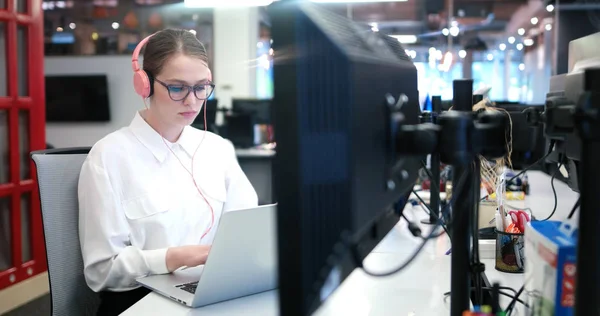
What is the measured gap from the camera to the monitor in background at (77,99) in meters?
5.48

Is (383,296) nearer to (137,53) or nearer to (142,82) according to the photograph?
(142,82)

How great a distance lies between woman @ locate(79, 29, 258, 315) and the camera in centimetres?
127

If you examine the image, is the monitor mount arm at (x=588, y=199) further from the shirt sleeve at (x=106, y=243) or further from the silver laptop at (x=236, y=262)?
the shirt sleeve at (x=106, y=243)

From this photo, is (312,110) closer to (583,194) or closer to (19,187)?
(583,194)

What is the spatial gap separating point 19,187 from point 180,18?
425 cm

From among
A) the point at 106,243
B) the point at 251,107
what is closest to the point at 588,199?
the point at 106,243

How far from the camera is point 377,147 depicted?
23.4 inches

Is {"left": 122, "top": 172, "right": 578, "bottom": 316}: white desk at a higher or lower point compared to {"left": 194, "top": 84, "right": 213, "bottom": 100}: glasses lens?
lower

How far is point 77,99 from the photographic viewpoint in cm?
550

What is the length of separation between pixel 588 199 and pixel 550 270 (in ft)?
0.40

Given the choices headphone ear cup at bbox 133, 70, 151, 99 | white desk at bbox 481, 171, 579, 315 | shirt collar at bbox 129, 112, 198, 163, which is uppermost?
headphone ear cup at bbox 133, 70, 151, 99

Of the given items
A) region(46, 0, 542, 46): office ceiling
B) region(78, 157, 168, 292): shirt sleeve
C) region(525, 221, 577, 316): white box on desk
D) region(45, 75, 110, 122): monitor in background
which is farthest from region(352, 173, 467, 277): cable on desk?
region(46, 0, 542, 46): office ceiling

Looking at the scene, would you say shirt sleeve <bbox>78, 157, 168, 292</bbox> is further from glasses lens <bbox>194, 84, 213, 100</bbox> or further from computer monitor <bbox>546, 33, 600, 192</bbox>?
computer monitor <bbox>546, 33, 600, 192</bbox>

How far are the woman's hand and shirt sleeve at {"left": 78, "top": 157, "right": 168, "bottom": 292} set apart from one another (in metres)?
0.02
